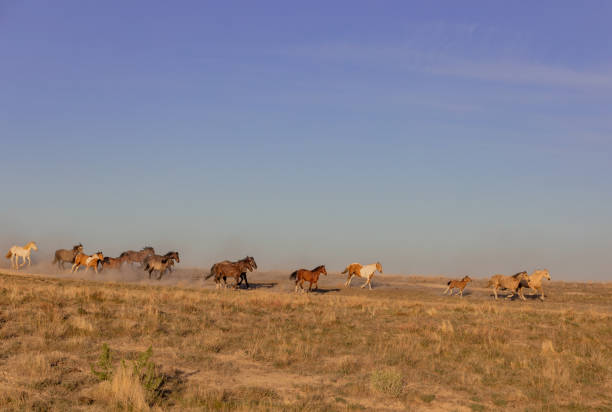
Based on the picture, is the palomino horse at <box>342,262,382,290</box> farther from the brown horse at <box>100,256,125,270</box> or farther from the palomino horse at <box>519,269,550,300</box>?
the brown horse at <box>100,256,125,270</box>

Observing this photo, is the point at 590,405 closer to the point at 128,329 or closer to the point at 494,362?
the point at 494,362

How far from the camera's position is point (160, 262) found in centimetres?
4225

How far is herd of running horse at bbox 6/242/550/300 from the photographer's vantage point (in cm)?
3638

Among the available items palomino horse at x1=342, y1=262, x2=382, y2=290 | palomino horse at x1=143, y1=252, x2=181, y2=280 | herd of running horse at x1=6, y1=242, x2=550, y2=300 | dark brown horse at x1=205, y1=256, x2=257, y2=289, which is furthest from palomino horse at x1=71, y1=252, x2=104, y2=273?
palomino horse at x1=342, y1=262, x2=382, y2=290

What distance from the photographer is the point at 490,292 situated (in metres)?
41.9

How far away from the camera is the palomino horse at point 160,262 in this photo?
138 feet

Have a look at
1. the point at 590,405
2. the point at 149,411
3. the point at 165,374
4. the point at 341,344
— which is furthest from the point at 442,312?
the point at 149,411

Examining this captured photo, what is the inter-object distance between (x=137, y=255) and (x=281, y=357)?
33.3 m

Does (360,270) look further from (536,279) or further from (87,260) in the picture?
(87,260)

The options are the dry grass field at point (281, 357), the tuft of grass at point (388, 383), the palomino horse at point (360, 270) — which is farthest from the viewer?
the palomino horse at point (360, 270)

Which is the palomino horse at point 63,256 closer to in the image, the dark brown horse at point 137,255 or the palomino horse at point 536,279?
the dark brown horse at point 137,255

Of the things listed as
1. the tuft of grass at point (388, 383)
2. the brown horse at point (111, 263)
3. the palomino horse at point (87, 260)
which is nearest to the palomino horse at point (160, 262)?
the brown horse at point (111, 263)

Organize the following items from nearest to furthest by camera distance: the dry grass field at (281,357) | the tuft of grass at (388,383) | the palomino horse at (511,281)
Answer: the dry grass field at (281,357)
the tuft of grass at (388,383)
the palomino horse at (511,281)

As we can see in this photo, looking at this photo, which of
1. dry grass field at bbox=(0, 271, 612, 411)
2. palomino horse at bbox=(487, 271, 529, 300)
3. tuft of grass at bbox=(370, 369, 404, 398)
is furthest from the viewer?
palomino horse at bbox=(487, 271, 529, 300)
